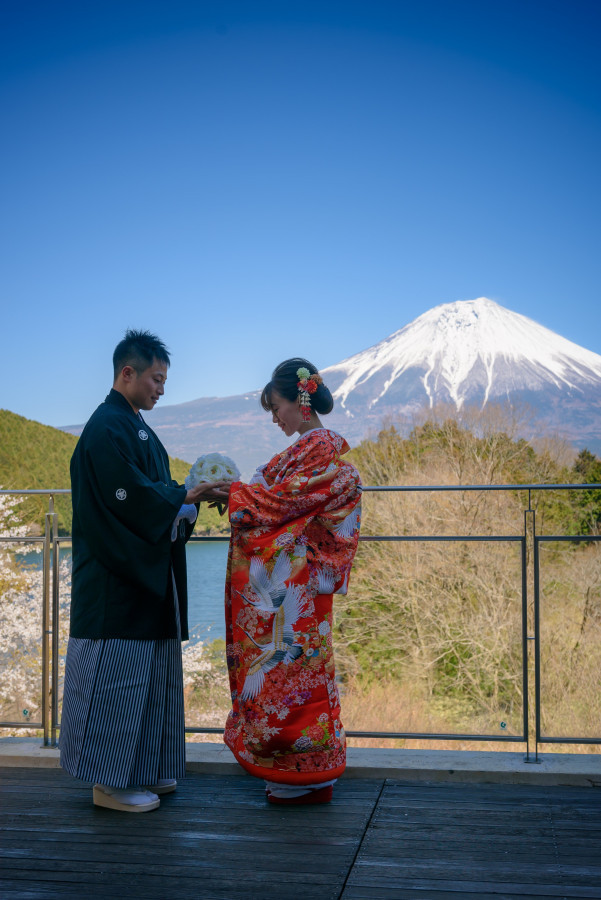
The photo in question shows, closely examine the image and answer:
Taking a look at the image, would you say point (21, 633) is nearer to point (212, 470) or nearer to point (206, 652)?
point (206, 652)

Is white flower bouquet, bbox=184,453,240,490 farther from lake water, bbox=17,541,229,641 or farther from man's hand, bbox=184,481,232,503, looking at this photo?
lake water, bbox=17,541,229,641

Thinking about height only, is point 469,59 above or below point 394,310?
above

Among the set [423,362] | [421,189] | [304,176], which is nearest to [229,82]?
[304,176]

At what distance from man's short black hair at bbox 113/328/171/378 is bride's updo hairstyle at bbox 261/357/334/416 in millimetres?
400

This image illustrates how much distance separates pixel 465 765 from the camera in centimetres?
263

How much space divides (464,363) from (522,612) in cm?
4701

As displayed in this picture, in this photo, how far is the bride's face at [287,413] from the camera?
2.57m

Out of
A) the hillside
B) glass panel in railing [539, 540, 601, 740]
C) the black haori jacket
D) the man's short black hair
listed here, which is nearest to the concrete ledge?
glass panel in railing [539, 540, 601, 740]

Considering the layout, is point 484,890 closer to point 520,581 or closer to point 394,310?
→ point 520,581

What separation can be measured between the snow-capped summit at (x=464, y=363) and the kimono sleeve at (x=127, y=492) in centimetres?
3507

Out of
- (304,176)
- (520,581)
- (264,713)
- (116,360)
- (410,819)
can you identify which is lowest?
(410,819)

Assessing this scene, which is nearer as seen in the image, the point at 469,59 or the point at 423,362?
the point at 469,59

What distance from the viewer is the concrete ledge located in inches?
101

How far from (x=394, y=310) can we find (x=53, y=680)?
43.2 meters
